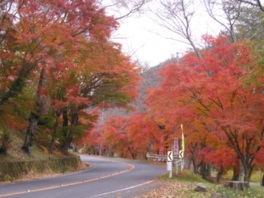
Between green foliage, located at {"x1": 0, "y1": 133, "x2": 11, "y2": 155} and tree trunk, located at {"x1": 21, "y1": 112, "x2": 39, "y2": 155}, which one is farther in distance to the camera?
tree trunk, located at {"x1": 21, "y1": 112, "x2": 39, "y2": 155}

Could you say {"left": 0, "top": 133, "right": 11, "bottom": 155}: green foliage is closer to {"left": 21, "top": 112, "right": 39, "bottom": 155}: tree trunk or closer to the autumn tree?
{"left": 21, "top": 112, "right": 39, "bottom": 155}: tree trunk

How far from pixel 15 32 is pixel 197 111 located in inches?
345

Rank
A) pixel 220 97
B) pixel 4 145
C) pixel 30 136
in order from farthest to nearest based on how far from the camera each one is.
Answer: pixel 30 136
pixel 4 145
pixel 220 97

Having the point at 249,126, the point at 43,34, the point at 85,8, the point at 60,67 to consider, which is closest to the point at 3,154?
the point at 60,67

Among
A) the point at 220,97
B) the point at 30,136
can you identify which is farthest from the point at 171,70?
the point at 30,136

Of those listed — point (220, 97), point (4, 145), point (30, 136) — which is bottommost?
point (4, 145)

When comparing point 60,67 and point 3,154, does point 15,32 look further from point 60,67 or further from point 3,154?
point 3,154

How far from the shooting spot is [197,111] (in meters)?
17.3

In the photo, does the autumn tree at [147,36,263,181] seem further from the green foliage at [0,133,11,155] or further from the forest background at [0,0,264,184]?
the green foliage at [0,133,11,155]

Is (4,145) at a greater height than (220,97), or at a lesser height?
lesser

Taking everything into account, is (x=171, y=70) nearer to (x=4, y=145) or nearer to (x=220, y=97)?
(x=220, y=97)

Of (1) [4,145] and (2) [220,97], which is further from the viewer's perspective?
(1) [4,145]

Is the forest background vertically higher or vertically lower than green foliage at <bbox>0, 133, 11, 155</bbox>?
higher

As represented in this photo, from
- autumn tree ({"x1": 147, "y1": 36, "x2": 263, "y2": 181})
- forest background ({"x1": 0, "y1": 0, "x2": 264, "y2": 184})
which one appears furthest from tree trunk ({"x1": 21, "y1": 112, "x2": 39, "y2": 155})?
autumn tree ({"x1": 147, "y1": 36, "x2": 263, "y2": 181})
